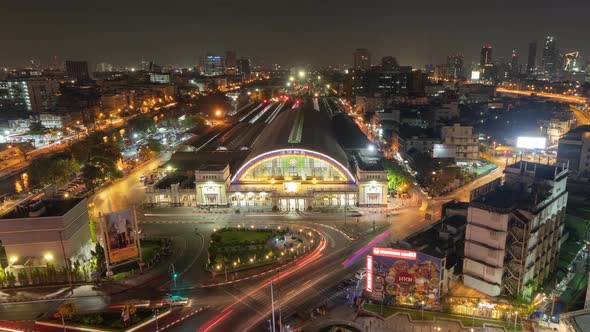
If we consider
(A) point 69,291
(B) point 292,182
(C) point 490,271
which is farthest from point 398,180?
(A) point 69,291

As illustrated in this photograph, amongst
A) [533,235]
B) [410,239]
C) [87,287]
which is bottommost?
[87,287]

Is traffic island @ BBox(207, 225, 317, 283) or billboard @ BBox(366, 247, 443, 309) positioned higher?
billboard @ BBox(366, 247, 443, 309)

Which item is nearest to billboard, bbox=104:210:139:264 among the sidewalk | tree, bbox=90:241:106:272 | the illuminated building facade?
the sidewalk

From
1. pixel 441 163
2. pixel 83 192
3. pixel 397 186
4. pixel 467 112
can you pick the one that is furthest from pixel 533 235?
pixel 467 112

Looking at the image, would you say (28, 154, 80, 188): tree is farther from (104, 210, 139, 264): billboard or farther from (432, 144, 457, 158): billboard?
Answer: (432, 144, 457, 158): billboard

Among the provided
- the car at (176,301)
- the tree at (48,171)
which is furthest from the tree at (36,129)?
the car at (176,301)

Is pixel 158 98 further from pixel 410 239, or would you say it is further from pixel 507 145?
pixel 410 239
